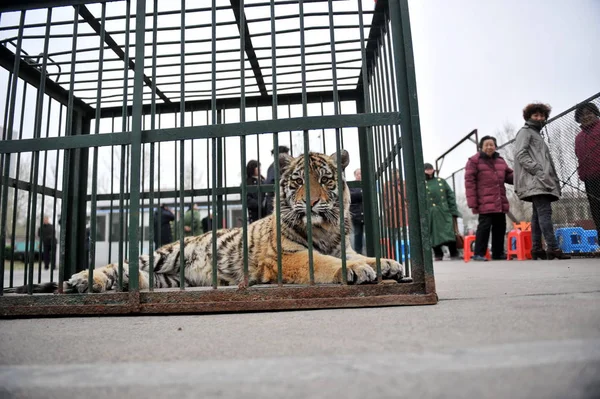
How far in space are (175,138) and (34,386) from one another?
1705 millimetres

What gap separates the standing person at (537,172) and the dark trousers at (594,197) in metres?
0.49

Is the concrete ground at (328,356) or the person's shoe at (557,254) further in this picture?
the person's shoe at (557,254)

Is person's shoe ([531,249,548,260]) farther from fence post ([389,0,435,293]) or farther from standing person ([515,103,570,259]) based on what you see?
fence post ([389,0,435,293])

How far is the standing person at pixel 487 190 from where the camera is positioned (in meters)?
7.49

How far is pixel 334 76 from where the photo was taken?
2.47 meters

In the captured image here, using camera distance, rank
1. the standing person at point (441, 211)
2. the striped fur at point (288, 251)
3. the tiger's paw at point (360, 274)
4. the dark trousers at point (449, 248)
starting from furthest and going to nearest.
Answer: the dark trousers at point (449, 248), the standing person at point (441, 211), the striped fur at point (288, 251), the tiger's paw at point (360, 274)

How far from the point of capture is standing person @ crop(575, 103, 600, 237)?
20.4 feet


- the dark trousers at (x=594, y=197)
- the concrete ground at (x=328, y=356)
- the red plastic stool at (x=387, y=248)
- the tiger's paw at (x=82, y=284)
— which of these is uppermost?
the dark trousers at (x=594, y=197)

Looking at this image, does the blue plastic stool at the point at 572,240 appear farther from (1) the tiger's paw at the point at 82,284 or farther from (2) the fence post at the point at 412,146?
(1) the tiger's paw at the point at 82,284

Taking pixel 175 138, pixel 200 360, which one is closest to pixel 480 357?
pixel 200 360

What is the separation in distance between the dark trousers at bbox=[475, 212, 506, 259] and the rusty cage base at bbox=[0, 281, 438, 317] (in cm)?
613

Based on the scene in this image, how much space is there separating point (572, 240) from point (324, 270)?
6892mm

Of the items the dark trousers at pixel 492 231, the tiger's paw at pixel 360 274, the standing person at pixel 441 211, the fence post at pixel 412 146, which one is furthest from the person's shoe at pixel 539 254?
the tiger's paw at pixel 360 274

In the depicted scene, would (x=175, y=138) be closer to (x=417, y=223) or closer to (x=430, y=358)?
(x=417, y=223)
